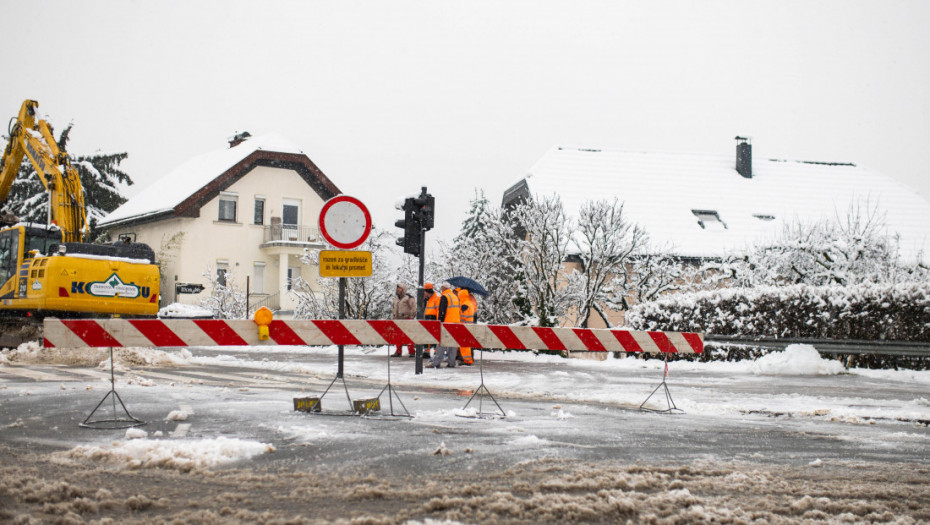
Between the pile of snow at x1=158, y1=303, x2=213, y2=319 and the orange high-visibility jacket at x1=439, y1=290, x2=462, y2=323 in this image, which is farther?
the pile of snow at x1=158, y1=303, x2=213, y2=319

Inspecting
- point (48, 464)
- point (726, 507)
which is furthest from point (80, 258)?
point (726, 507)

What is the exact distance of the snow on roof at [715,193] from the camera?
3538 cm

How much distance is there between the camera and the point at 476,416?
933 centimetres

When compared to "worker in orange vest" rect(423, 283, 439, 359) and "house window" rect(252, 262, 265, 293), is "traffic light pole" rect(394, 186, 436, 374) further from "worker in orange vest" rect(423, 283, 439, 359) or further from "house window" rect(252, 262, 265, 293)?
"house window" rect(252, 262, 265, 293)

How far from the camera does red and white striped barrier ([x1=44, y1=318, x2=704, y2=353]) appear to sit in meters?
8.24

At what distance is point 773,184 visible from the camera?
4022 centimetres

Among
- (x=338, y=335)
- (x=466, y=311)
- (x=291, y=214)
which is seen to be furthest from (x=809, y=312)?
(x=291, y=214)

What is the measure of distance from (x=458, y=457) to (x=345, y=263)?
502cm

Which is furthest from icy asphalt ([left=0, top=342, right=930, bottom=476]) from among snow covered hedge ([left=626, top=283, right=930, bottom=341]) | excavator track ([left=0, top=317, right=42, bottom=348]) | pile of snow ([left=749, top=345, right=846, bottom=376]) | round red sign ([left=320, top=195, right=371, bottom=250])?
excavator track ([left=0, top=317, right=42, bottom=348])

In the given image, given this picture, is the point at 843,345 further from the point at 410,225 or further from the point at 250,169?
the point at 250,169

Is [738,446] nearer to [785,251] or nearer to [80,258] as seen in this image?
[80,258]

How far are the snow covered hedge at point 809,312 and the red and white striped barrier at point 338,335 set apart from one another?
9285mm

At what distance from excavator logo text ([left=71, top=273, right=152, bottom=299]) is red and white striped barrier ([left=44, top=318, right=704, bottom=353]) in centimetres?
1228

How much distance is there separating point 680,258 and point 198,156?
29351mm
